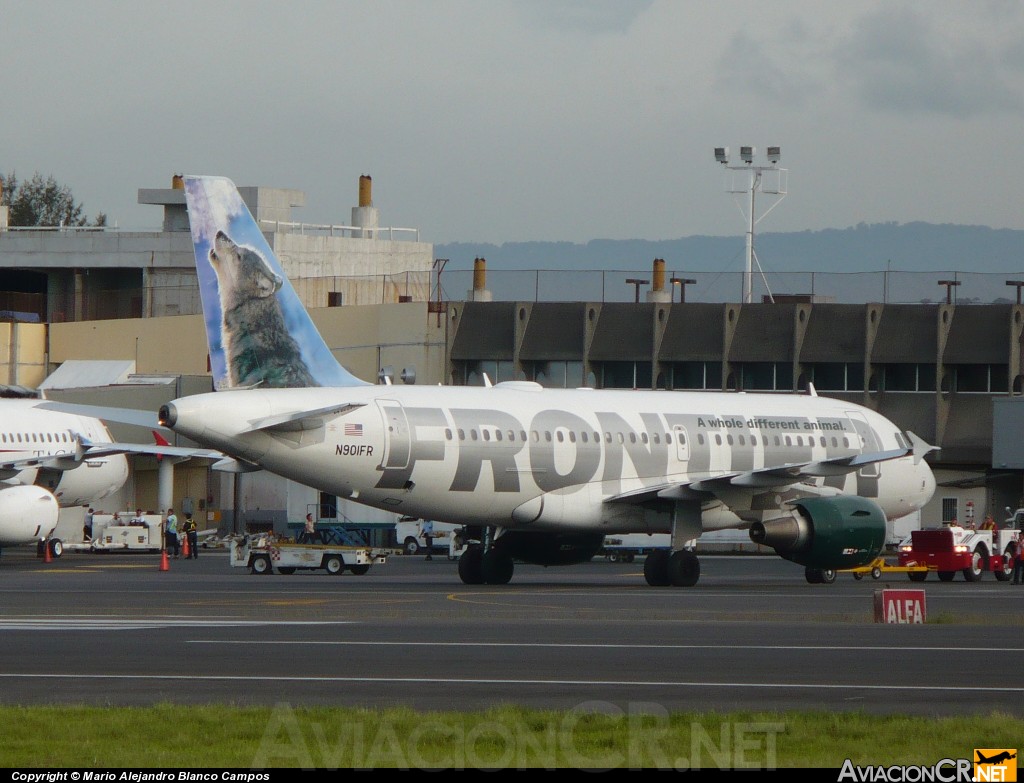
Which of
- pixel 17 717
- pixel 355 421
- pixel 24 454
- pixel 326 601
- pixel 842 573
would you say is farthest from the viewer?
pixel 24 454

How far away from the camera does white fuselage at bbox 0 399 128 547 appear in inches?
1761

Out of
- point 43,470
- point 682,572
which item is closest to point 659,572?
point 682,572

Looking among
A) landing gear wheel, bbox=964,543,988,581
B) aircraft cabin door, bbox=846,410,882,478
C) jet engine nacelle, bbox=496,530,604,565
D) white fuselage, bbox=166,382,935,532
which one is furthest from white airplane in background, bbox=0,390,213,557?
landing gear wheel, bbox=964,543,988,581

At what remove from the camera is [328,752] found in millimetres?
11211

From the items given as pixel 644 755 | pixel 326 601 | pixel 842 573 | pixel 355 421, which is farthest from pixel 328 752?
pixel 842 573

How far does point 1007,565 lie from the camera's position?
4472 cm

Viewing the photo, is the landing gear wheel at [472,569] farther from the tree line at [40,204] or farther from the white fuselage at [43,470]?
the tree line at [40,204]

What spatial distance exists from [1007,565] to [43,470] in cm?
2859

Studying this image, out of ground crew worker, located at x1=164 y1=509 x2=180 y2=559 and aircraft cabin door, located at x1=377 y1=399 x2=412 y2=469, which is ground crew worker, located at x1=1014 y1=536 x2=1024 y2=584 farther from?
ground crew worker, located at x1=164 y1=509 x2=180 y2=559

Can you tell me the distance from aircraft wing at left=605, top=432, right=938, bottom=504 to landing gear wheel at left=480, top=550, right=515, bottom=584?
9.05 feet

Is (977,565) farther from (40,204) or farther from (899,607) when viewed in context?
(40,204)

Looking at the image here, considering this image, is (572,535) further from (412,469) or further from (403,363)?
(403,363)

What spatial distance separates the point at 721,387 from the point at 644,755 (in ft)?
189

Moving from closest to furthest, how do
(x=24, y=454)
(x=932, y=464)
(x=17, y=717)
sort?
(x=17, y=717)
(x=24, y=454)
(x=932, y=464)
